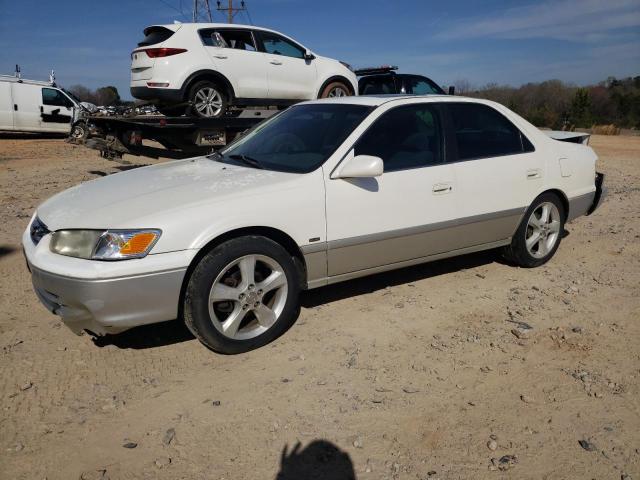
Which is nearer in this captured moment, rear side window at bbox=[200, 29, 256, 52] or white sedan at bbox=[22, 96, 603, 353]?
white sedan at bbox=[22, 96, 603, 353]

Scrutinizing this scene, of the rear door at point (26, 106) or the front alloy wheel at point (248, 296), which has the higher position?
the rear door at point (26, 106)

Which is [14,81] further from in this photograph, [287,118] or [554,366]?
[554,366]

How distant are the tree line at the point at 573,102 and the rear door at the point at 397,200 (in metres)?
32.1

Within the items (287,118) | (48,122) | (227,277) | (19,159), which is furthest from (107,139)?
(48,122)

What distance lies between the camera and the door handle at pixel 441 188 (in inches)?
163

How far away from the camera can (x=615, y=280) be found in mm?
4762

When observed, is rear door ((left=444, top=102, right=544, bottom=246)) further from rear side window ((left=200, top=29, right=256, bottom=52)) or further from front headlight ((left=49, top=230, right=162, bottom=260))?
rear side window ((left=200, top=29, right=256, bottom=52))

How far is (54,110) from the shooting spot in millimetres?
17250

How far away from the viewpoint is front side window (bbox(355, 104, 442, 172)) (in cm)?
395

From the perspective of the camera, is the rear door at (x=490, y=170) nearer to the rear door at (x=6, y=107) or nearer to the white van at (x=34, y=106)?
the white van at (x=34, y=106)

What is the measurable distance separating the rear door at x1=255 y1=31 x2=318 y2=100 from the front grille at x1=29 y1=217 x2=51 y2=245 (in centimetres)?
591

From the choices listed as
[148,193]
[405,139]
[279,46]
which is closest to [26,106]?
[279,46]


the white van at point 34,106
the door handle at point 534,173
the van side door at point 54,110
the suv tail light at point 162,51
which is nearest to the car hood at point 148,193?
the door handle at point 534,173

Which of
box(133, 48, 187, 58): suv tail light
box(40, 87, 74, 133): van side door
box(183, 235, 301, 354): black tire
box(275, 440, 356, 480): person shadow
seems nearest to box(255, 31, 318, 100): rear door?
box(133, 48, 187, 58): suv tail light
